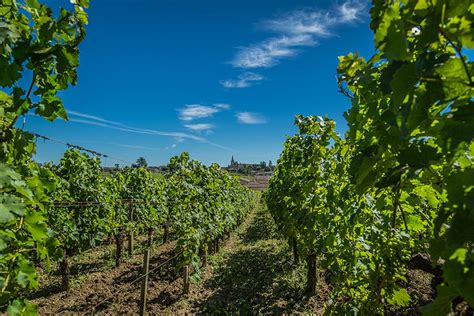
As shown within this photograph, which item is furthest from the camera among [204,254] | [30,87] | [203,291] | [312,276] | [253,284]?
[204,254]

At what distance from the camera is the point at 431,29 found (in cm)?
100

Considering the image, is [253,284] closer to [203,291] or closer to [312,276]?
[203,291]

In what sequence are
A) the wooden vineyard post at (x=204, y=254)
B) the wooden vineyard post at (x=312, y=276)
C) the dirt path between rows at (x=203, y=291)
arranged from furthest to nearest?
1. the wooden vineyard post at (x=204, y=254)
2. the wooden vineyard post at (x=312, y=276)
3. the dirt path between rows at (x=203, y=291)

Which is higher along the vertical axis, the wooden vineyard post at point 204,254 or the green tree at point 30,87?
the green tree at point 30,87

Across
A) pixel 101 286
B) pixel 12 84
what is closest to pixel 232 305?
pixel 101 286

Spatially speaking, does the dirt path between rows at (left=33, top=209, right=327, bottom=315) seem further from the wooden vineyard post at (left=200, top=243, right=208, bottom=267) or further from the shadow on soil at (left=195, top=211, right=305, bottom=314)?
the wooden vineyard post at (left=200, top=243, right=208, bottom=267)

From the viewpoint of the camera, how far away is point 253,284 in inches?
400

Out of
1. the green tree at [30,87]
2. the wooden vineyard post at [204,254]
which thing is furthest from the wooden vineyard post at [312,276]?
the green tree at [30,87]

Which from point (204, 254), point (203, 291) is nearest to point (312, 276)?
point (203, 291)

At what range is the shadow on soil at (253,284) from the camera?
8406mm

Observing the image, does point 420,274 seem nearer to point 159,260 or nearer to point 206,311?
point 206,311

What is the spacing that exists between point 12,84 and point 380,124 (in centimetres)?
230

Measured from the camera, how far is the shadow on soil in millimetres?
8406

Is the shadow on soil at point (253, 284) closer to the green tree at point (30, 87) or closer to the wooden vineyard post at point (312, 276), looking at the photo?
the wooden vineyard post at point (312, 276)
